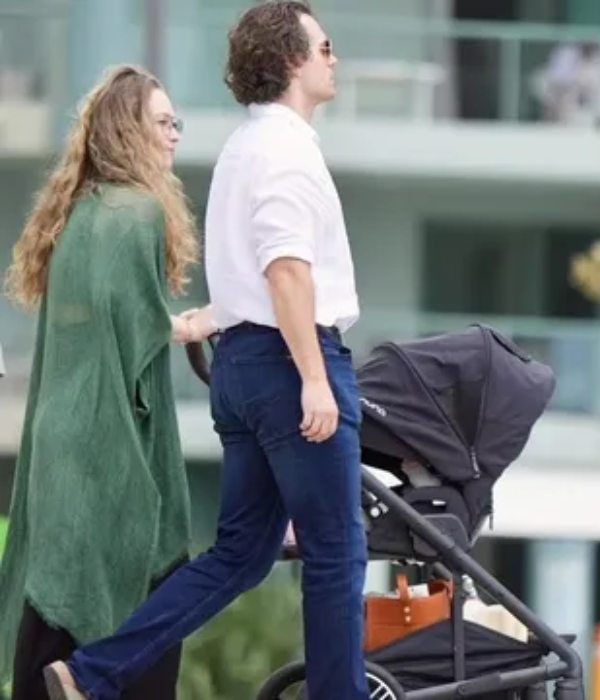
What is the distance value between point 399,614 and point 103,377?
0.98m

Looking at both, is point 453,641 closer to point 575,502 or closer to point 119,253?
point 119,253

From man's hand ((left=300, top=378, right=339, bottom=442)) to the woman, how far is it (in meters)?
0.54

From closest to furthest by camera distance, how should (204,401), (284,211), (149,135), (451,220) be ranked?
(284,211), (149,135), (204,401), (451,220)

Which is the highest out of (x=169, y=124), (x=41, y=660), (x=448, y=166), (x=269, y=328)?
(x=169, y=124)

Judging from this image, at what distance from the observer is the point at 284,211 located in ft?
19.6

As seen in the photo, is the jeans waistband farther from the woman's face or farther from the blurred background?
the blurred background

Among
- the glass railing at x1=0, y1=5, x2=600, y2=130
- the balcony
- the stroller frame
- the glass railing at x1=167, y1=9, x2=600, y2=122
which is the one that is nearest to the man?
the stroller frame

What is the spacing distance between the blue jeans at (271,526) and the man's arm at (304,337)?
0.10 metres

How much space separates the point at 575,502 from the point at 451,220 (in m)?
2.73

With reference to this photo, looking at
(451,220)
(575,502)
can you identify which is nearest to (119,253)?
(575,502)

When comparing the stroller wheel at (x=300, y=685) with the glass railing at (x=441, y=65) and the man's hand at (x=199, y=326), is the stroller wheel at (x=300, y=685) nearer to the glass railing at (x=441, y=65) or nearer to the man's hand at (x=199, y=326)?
the man's hand at (x=199, y=326)

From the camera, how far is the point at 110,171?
638 centimetres

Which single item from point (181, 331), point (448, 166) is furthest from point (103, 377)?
point (448, 166)

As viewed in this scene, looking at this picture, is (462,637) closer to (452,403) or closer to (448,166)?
(452,403)
